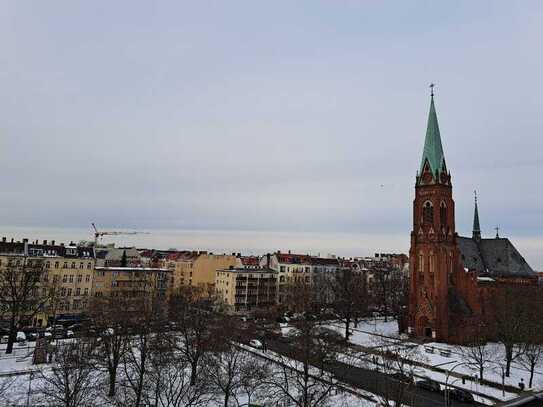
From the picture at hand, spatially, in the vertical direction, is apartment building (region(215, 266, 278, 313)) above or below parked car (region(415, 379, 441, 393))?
above

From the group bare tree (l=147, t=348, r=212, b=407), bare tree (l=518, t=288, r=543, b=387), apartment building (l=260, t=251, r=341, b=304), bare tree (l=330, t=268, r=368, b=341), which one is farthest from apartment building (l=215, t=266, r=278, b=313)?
bare tree (l=518, t=288, r=543, b=387)

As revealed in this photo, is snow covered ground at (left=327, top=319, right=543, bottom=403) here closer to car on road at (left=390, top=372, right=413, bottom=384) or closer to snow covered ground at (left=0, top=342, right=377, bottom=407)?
car on road at (left=390, top=372, right=413, bottom=384)

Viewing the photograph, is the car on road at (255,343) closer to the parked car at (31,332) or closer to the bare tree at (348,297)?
the bare tree at (348,297)

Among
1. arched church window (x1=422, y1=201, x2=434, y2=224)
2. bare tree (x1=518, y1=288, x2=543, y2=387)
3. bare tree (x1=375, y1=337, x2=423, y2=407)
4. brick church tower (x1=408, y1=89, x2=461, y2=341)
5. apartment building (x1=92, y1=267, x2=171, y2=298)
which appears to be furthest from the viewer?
apartment building (x1=92, y1=267, x2=171, y2=298)

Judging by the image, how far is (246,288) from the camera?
329ft

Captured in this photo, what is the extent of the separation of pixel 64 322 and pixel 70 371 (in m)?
49.3

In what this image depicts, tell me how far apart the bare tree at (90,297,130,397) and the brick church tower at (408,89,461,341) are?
45.3 meters

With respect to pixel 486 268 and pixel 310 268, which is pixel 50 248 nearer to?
pixel 310 268

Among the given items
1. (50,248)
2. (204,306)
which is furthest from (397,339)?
(50,248)

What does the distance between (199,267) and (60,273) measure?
43.7m

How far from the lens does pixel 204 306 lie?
206ft

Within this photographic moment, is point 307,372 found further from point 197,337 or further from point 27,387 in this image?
point 27,387

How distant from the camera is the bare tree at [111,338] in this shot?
37.3 metres

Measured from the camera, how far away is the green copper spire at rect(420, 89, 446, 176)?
2810 inches
